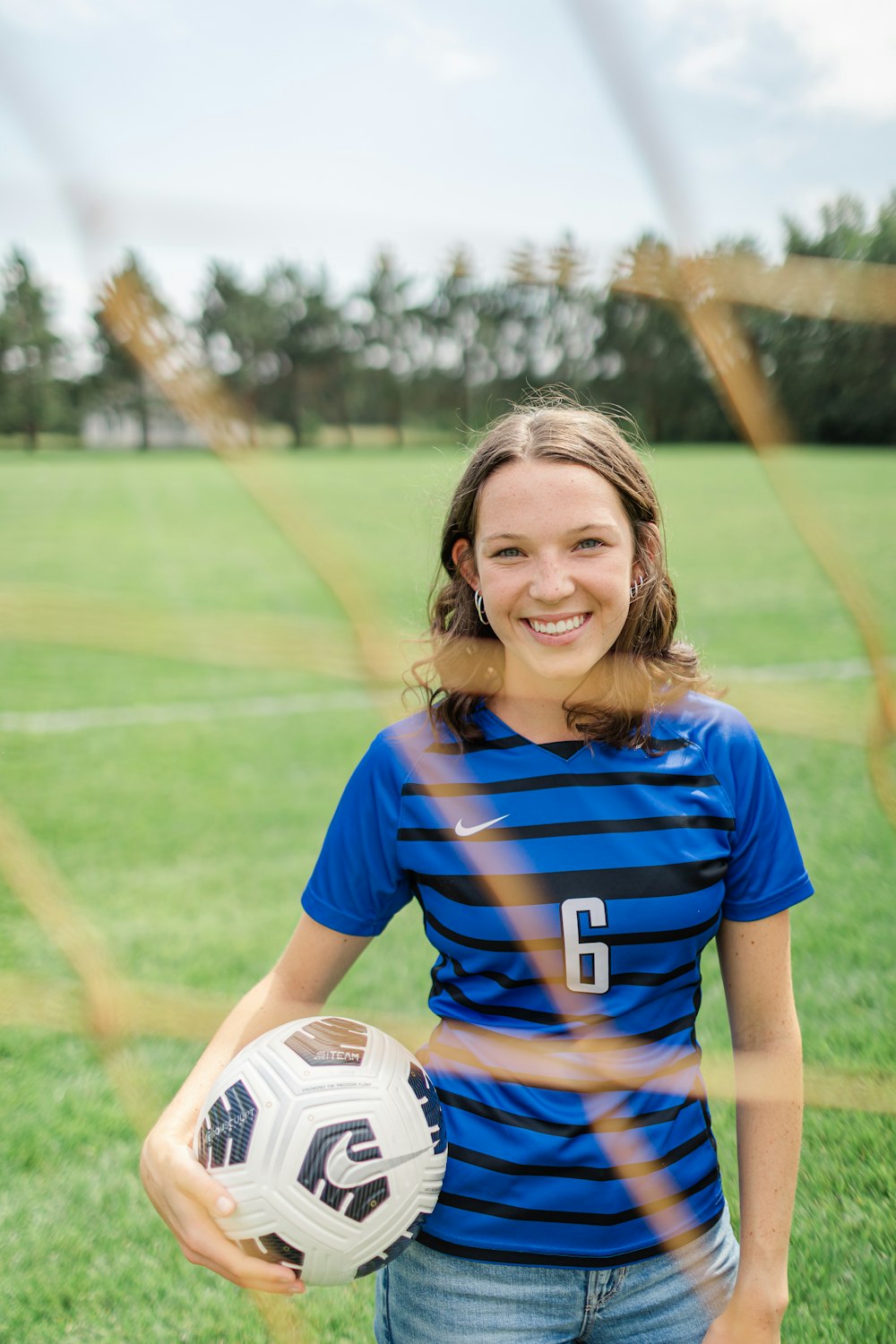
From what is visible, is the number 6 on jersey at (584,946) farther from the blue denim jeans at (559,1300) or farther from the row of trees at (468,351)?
the row of trees at (468,351)

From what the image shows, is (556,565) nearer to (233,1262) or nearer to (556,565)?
(556,565)

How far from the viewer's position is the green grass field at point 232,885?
5.83 ft

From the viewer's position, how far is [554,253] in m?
1.12

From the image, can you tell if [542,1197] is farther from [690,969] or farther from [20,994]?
[20,994]

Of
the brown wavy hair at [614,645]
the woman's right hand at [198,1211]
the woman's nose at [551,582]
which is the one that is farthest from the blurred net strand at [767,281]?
the woman's right hand at [198,1211]

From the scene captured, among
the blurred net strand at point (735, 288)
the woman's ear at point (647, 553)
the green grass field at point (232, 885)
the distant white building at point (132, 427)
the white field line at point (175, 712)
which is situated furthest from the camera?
the white field line at point (175, 712)

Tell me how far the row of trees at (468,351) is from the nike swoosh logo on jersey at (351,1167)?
34.4 inches

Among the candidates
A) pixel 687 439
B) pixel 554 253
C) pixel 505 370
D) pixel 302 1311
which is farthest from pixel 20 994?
pixel 554 253

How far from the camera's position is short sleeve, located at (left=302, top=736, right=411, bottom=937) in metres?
1.29

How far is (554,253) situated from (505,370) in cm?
107

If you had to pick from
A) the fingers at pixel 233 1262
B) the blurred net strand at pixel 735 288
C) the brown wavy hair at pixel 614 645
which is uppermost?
the blurred net strand at pixel 735 288

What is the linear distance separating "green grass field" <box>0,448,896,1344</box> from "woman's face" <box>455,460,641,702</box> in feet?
0.56

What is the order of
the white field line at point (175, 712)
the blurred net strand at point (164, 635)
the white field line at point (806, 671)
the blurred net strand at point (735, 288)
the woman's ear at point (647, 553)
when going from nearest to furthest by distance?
the blurred net strand at point (735, 288) < the blurred net strand at point (164, 635) < the woman's ear at point (647, 553) < the white field line at point (175, 712) < the white field line at point (806, 671)

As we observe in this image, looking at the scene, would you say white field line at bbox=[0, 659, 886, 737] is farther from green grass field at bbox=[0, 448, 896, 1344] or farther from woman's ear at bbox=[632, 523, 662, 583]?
woman's ear at bbox=[632, 523, 662, 583]
